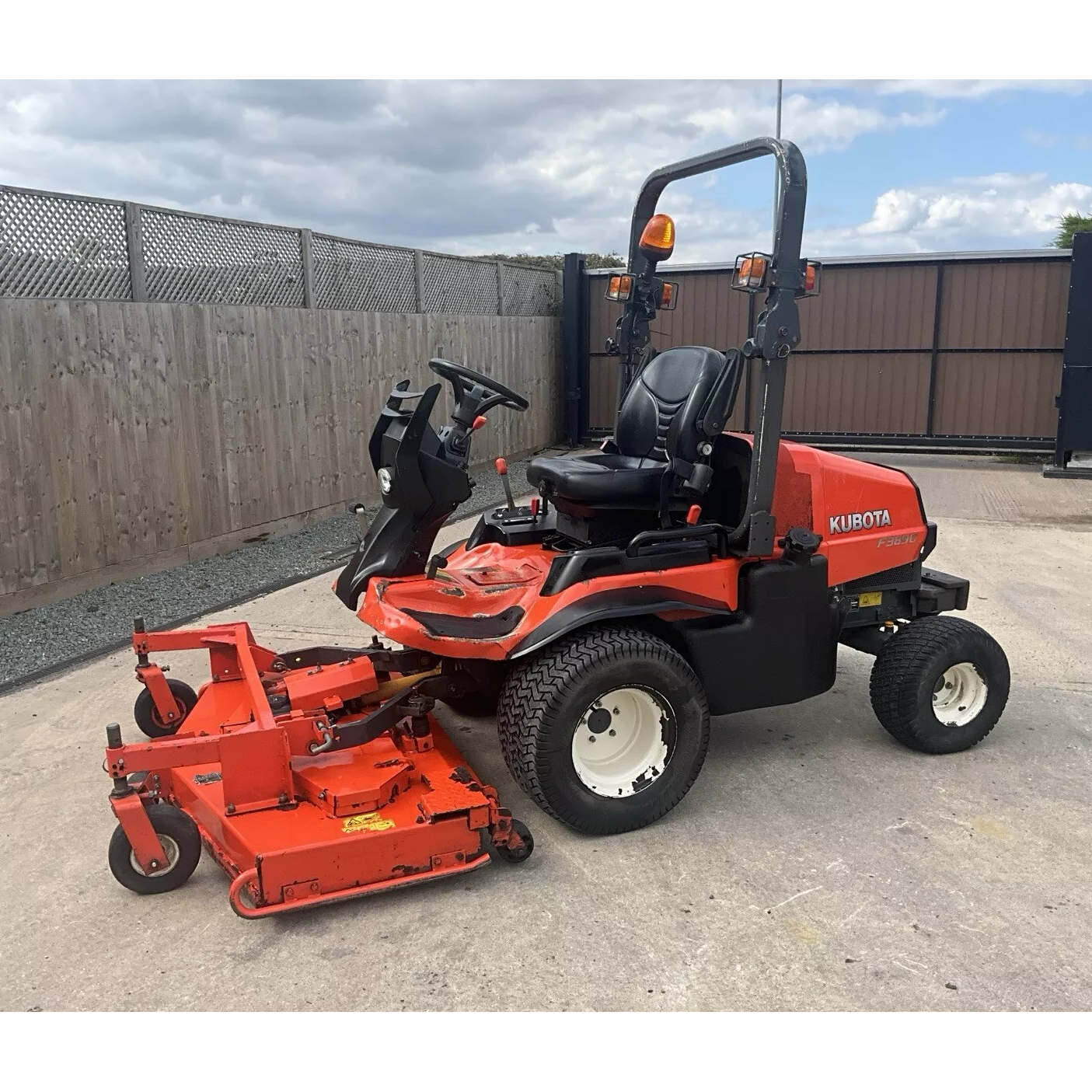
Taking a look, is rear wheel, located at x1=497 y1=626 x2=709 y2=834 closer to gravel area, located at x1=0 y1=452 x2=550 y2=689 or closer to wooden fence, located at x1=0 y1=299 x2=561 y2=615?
gravel area, located at x1=0 y1=452 x2=550 y2=689

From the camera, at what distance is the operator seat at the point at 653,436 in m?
4.00

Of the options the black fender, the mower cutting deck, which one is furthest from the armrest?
the mower cutting deck

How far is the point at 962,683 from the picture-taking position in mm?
4270

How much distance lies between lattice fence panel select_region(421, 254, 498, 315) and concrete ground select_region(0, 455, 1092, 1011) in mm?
7521

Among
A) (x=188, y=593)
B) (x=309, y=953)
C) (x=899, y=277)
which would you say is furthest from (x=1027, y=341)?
(x=309, y=953)

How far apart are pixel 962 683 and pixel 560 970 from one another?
237 cm

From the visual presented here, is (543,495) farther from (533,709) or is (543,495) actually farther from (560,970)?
(560,970)

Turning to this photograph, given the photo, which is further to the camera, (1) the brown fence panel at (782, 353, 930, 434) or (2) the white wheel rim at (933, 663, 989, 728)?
(1) the brown fence panel at (782, 353, 930, 434)

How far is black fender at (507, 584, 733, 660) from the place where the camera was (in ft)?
11.3

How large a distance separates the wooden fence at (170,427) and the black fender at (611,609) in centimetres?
419

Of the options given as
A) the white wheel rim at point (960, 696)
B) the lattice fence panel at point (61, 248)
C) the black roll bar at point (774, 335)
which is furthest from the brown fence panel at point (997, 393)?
the lattice fence panel at point (61, 248)

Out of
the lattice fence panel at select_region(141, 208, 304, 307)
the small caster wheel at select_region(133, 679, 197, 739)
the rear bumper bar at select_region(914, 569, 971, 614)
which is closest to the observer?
the small caster wheel at select_region(133, 679, 197, 739)

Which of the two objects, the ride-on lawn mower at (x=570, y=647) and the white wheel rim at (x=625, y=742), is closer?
the ride-on lawn mower at (x=570, y=647)

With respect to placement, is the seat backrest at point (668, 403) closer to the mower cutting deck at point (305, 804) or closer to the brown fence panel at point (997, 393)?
the mower cutting deck at point (305, 804)
